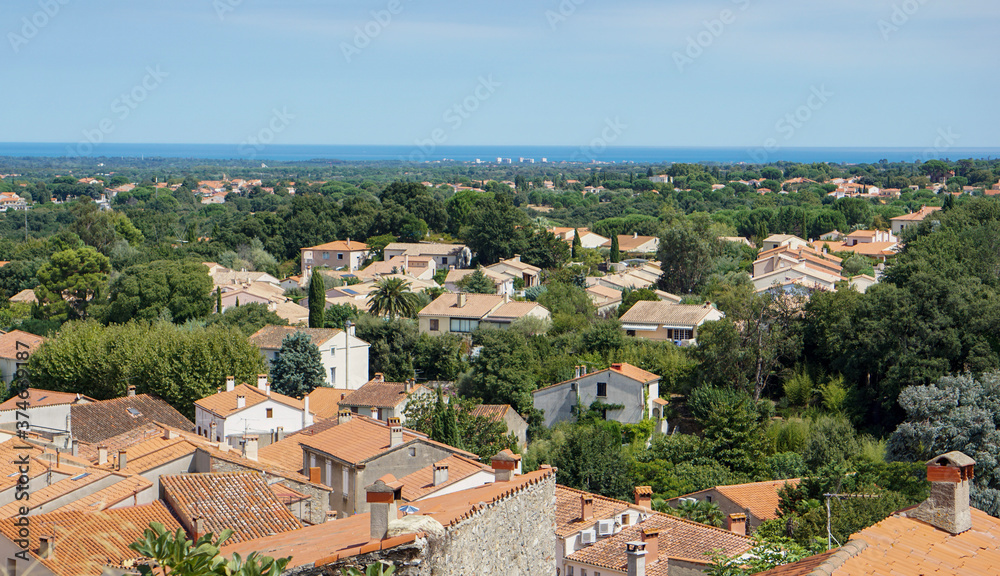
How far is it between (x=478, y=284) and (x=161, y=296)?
17.1 m

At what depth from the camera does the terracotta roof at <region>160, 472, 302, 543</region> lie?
43.8 feet

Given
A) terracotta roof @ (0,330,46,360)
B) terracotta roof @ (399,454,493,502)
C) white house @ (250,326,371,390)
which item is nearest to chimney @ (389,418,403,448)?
terracotta roof @ (399,454,493,502)

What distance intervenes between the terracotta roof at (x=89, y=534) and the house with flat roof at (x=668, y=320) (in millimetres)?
31405

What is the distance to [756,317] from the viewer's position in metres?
37.8

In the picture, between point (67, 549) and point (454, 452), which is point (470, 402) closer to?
point (454, 452)

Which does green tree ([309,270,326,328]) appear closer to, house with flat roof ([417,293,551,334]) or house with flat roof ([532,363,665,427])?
house with flat roof ([417,293,551,334])

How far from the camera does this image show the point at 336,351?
41.2 meters

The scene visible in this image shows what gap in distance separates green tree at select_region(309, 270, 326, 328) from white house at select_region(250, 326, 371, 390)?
4.02 m

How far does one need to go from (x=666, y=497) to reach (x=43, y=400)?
1831 cm


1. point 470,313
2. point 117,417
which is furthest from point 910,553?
point 470,313

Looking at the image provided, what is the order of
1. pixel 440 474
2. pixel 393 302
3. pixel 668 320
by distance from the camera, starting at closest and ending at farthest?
pixel 440 474 → pixel 668 320 → pixel 393 302

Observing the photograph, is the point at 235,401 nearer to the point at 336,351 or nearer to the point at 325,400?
the point at 325,400

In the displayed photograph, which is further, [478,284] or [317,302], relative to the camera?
[478,284]

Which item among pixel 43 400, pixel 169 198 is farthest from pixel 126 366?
pixel 169 198
